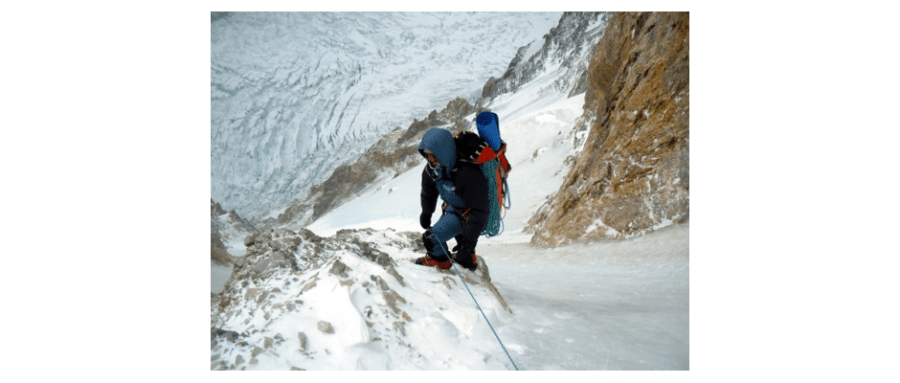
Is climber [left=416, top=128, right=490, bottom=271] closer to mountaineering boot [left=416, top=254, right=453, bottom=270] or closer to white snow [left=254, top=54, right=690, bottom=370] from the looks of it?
mountaineering boot [left=416, top=254, right=453, bottom=270]

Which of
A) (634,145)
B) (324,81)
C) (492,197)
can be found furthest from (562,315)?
(324,81)

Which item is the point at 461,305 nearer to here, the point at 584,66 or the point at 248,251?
the point at 248,251

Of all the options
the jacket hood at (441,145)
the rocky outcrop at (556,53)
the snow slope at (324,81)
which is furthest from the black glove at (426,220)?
the rocky outcrop at (556,53)

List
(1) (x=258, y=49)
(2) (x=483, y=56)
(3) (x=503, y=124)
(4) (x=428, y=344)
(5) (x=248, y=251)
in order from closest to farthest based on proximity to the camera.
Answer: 1. (4) (x=428, y=344)
2. (5) (x=248, y=251)
3. (1) (x=258, y=49)
4. (3) (x=503, y=124)
5. (2) (x=483, y=56)

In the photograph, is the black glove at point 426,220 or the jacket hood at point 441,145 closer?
the jacket hood at point 441,145

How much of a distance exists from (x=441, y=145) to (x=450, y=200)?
1.17 ft

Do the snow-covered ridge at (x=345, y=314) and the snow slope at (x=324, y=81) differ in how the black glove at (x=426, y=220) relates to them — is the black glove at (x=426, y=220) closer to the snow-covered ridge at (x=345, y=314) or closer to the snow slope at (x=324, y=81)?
the snow-covered ridge at (x=345, y=314)

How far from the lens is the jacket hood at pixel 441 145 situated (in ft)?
6.89

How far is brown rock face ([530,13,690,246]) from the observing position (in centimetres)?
410

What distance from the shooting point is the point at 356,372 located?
150 centimetres

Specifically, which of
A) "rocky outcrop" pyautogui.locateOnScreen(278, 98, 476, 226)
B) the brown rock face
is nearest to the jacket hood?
the brown rock face

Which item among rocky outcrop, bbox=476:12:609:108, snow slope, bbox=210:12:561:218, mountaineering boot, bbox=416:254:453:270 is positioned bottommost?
mountaineering boot, bbox=416:254:453:270
